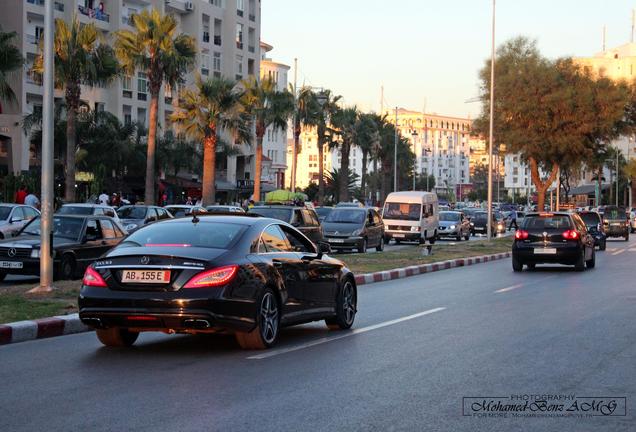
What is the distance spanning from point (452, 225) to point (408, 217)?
359 inches

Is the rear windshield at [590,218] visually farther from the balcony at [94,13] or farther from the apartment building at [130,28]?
the balcony at [94,13]

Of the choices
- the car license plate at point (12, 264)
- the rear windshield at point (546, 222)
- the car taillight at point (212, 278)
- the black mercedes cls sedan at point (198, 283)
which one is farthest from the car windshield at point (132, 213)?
the car taillight at point (212, 278)

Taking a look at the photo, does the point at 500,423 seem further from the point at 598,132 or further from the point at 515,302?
the point at 598,132

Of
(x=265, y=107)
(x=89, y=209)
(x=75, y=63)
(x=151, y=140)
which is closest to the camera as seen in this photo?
(x=89, y=209)

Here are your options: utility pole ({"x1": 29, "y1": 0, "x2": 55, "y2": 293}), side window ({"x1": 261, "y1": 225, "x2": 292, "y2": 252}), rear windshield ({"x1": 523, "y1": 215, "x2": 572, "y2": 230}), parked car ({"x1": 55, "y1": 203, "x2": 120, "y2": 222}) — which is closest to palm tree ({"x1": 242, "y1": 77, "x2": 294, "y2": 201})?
parked car ({"x1": 55, "y1": 203, "x2": 120, "y2": 222})

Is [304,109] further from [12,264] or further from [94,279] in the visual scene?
[94,279]

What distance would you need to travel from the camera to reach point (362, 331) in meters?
12.8

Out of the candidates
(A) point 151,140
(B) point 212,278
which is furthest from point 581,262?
(A) point 151,140

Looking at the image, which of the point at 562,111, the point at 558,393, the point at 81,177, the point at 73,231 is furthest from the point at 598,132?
the point at 558,393

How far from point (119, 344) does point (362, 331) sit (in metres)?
3.22

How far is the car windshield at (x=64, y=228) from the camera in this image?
21.2 m

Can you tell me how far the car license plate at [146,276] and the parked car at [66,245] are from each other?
33.6 ft

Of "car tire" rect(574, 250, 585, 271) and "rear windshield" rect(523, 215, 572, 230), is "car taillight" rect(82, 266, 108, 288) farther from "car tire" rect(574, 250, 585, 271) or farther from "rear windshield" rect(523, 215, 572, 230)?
"car tire" rect(574, 250, 585, 271)

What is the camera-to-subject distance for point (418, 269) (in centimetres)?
2711
